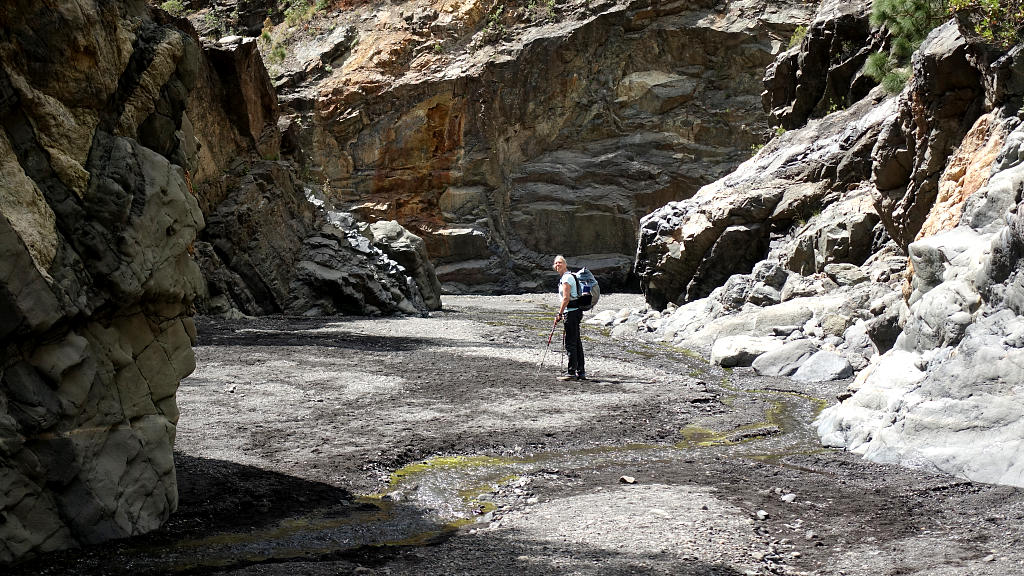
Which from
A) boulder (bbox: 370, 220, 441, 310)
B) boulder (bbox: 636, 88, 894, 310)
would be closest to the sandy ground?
boulder (bbox: 636, 88, 894, 310)

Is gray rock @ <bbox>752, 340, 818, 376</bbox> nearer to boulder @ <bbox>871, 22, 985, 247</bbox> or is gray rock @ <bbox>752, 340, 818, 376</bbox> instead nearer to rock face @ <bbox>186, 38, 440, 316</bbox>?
boulder @ <bbox>871, 22, 985, 247</bbox>

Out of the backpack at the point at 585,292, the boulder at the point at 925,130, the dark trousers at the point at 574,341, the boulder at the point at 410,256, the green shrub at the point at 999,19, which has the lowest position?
the boulder at the point at 410,256

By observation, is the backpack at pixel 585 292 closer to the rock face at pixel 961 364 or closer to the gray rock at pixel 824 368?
the gray rock at pixel 824 368

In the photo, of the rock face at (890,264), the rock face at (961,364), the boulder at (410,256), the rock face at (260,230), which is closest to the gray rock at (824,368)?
the rock face at (890,264)

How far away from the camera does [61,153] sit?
5902 mm

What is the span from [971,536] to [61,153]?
6.89 m

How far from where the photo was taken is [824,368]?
13.9 metres

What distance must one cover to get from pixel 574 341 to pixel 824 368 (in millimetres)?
4196

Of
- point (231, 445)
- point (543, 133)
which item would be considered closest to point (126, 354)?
point (231, 445)

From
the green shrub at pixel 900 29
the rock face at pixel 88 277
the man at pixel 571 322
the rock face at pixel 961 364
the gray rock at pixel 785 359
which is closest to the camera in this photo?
the rock face at pixel 88 277

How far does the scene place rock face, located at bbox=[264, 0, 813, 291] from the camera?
45031 mm

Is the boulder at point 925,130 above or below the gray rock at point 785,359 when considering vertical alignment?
above

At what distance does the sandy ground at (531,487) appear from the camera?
5.52 m

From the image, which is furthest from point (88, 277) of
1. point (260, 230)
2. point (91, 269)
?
point (260, 230)
